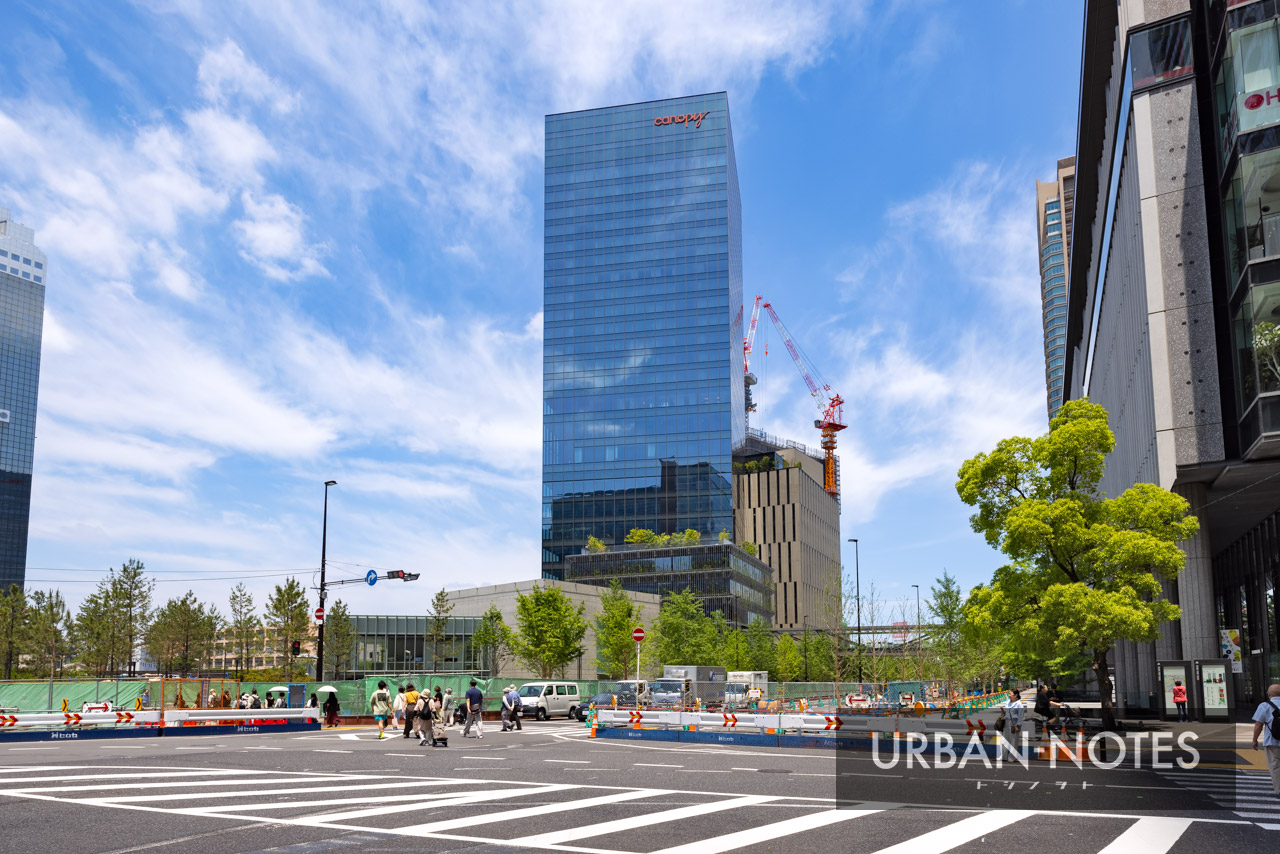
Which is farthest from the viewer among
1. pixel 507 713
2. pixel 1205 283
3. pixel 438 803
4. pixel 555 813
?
pixel 507 713

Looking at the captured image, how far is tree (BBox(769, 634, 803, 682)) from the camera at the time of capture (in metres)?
91.3

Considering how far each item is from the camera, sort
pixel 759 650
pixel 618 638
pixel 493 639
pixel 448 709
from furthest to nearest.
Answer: pixel 759 650, pixel 493 639, pixel 618 638, pixel 448 709

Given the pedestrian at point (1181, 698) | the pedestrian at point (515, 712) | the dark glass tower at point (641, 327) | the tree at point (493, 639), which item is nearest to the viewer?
the pedestrian at point (1181, 698)

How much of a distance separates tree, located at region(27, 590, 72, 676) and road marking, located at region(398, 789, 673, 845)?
74.8 m

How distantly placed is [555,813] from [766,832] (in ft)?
10.3

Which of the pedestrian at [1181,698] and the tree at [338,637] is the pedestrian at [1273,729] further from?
the tree at [338,637]

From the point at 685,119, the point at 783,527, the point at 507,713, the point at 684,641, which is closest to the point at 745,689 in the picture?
the point at 507,713

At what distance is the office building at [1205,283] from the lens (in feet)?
98.6

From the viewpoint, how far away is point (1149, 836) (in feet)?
38.1

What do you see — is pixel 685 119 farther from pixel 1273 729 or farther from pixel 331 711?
pixel 1273 729

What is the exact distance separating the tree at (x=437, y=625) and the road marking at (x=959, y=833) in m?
67.6

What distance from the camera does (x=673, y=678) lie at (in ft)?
177

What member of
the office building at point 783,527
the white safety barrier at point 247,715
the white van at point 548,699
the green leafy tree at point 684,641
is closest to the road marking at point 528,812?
the white safety barrier at point 247,715

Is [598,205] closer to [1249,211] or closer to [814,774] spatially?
[1249,211]
